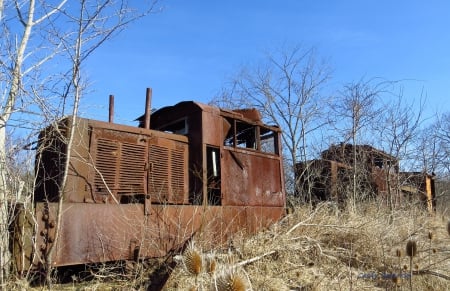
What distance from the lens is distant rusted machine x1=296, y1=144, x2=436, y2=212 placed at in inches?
485

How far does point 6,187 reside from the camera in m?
4.85

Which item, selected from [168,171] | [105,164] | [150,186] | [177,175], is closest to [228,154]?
[177,175]

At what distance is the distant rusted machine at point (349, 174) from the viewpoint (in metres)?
12.3

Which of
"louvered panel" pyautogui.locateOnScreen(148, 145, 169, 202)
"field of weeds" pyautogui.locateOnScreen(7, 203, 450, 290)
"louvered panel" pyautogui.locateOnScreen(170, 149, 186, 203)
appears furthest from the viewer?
"louvered panel" pyautogui.locateOnScreen(170, 149, 186, 203)

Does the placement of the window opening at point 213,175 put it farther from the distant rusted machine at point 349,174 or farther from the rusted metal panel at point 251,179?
the distant rusted machine at point 349,174

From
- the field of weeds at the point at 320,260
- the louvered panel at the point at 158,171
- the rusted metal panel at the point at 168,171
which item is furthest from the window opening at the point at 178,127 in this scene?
the field of weeds at the point at 320,260

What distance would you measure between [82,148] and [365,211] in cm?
711

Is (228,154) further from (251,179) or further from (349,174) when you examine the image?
(349,174)

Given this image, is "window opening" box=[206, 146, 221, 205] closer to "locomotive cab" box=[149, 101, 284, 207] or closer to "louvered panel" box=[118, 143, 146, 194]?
"locomotive cab" box=[149, 101, 284, 207]

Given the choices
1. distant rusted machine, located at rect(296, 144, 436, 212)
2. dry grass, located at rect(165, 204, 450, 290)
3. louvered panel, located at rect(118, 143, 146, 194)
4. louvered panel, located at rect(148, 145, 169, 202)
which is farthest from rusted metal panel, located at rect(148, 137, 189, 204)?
distant rusted machine, located at rect(296, 144, 436, 212)

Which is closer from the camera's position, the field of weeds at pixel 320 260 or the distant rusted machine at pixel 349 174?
the field of weeds at pixel 320 260

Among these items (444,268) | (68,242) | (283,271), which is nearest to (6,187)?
(68,242)

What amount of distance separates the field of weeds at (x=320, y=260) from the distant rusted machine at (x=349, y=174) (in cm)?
318

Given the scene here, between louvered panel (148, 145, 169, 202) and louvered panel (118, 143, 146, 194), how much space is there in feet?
0.48
